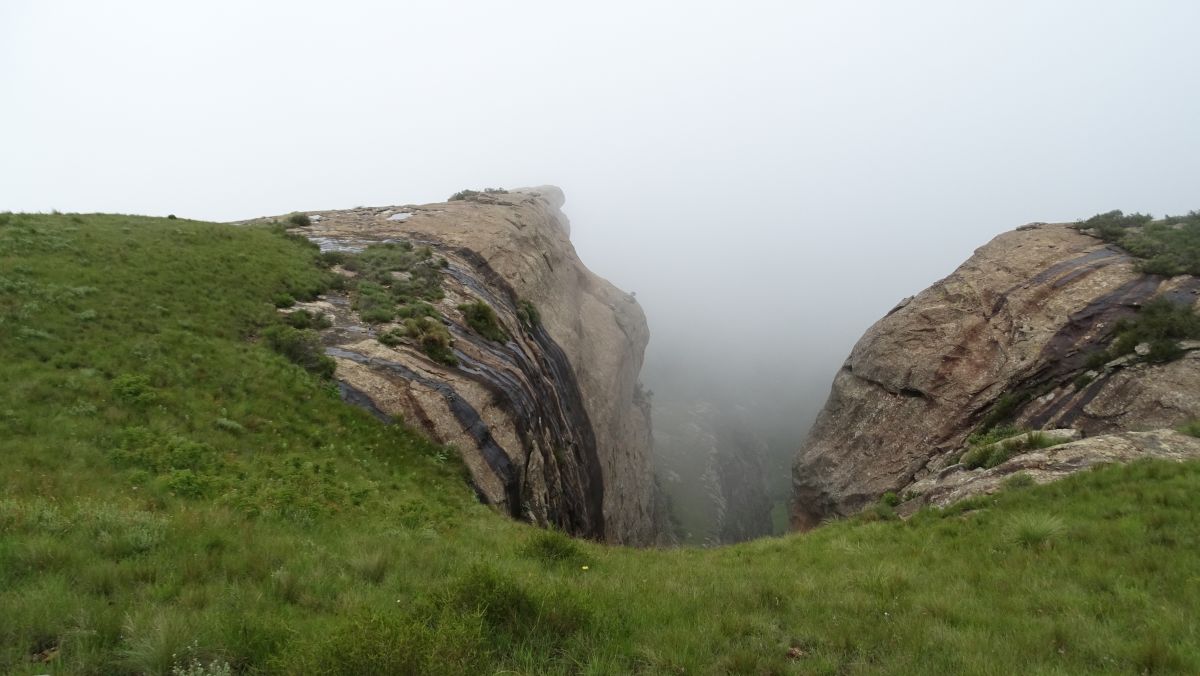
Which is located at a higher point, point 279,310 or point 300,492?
point 279,310

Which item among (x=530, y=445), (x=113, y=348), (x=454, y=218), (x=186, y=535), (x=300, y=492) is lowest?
(x=530, y=445)

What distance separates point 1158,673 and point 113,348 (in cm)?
2201

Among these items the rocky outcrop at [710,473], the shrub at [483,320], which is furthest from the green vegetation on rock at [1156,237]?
the rocky outcrop at [710,473]

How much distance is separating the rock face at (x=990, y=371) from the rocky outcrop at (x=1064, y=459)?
3775 mm

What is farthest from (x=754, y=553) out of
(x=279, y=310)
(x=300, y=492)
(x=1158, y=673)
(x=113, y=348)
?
(x=279, y=310)

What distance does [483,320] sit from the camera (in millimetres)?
27469

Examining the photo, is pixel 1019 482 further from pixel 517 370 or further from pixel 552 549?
pixel 517 370

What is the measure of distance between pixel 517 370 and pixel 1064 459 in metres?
19.8

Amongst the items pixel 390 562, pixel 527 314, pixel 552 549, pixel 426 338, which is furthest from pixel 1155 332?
pixel 527 314

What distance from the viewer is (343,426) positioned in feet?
57.0

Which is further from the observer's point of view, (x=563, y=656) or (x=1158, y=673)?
(x=563, y=656)

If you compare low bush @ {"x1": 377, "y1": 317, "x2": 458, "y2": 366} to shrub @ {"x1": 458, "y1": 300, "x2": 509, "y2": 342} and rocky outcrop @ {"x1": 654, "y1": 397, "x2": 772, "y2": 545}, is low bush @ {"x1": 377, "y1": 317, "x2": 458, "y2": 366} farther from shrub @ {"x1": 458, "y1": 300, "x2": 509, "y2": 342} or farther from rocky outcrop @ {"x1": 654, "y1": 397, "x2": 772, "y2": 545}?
rocky outcrop @ {"x1": 654, "y1": 397, "x2": 772, "y2": 545}

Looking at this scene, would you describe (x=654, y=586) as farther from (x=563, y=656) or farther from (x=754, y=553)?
(x=754, y=553)

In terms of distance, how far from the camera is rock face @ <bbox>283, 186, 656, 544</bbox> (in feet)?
67.2
